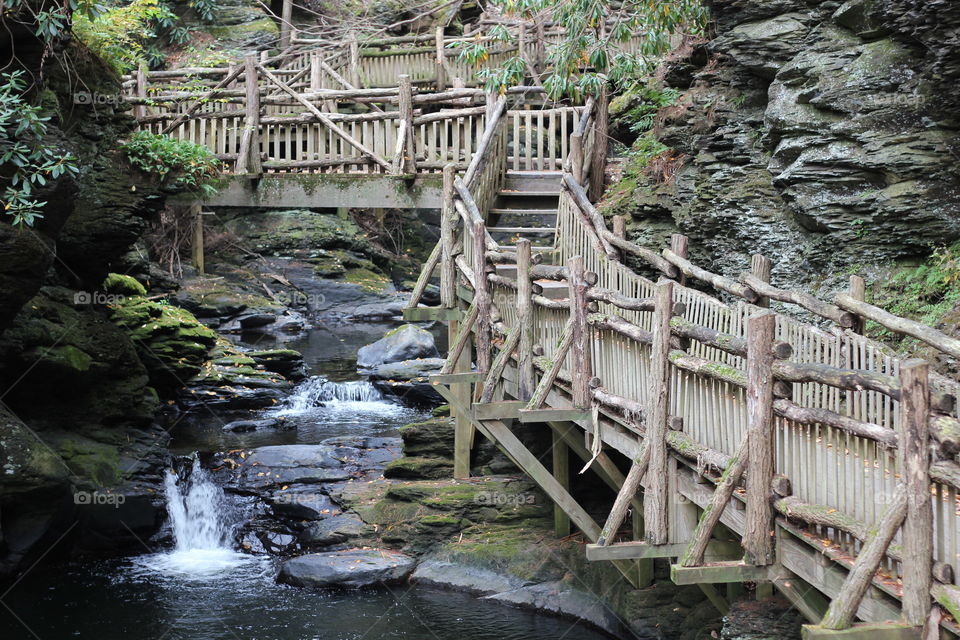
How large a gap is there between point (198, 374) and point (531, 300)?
976 cm

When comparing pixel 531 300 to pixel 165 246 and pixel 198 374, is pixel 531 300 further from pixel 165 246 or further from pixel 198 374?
pixel 165 246

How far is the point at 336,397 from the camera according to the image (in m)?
18.3

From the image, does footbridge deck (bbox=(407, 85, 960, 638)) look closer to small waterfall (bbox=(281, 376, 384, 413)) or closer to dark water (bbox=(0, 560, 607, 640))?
dark water (bbox=(0, 560, 607, 640))

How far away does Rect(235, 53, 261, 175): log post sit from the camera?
50.2 feet

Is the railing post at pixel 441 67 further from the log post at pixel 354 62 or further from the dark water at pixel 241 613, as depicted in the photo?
the dark water at pixel 241 613

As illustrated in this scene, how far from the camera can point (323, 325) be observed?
25047 mm

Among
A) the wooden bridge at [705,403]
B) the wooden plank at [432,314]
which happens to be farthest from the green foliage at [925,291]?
the wooden plank at [432,314]

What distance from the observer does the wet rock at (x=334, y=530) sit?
11.8m

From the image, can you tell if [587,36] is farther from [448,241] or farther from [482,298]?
[482,298]

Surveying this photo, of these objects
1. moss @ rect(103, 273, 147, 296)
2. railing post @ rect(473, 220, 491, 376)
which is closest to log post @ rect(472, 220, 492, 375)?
railing post @ rect(473, 220, 491, 376)

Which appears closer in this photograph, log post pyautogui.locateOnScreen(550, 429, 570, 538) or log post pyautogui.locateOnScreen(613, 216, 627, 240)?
log post pyautogui.locateOnScreen(613, 216, 627, 240)

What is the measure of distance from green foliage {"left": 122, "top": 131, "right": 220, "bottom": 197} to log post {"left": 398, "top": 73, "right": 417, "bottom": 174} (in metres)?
3.01

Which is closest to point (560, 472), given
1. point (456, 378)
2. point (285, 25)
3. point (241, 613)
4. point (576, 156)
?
point (456, 378)

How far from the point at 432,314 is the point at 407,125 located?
12.0 ft
